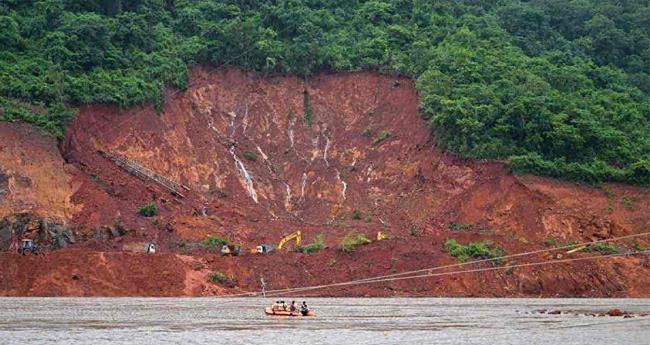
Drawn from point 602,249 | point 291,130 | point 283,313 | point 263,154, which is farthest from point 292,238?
point 283,313

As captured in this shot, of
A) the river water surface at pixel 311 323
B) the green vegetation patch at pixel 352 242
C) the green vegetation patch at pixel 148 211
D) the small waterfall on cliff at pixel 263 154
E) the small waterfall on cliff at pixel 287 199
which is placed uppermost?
the small waterfall on cliff at pixel 263 154

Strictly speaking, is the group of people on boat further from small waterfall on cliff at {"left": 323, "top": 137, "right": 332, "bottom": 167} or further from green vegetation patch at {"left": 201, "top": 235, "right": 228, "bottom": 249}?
small waterfall on cliff at {"left": 323, "top": 137, "right": 332, "bottom": 167}

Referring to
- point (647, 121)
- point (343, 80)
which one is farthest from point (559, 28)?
point (343, 80)

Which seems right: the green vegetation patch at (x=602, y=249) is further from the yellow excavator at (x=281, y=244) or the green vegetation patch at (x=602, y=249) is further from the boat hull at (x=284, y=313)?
the boat hull at (x=284, y=313)

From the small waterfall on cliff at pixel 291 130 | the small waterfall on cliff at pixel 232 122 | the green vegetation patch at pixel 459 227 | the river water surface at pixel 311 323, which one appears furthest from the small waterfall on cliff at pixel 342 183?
the river water surface at pixel 311 323

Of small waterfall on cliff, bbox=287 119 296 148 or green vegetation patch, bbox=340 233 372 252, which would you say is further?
small waterfall on cliff, bbox=287 119 296 148

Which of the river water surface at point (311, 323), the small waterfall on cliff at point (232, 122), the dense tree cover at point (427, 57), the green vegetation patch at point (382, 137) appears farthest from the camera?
the small waterfall on cliff at point (232, 122)

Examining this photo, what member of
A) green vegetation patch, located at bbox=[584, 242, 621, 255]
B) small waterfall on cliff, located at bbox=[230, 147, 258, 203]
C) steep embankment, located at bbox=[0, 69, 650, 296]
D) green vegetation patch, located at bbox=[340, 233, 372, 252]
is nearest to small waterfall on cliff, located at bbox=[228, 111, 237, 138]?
steep embankment, located at bbox=[0, 69, 650, 296]
